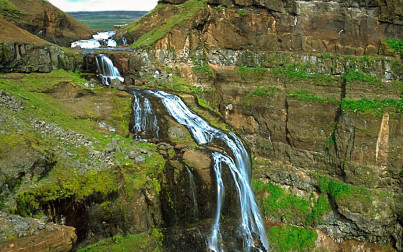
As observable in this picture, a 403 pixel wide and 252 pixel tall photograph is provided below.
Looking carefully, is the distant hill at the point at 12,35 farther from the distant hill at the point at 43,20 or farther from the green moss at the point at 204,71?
the green moss at the point at 204,71

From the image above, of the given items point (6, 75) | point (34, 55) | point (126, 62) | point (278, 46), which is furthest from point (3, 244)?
point (278, 46)

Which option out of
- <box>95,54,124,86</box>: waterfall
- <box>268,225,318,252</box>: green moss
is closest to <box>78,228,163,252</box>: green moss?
<box>268,225,318,252</box>: green moss

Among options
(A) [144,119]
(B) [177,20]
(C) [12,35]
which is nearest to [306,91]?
(B) [177,20]

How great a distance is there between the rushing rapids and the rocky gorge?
47cm

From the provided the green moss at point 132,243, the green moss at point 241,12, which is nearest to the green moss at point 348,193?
the green moss at point 132,243

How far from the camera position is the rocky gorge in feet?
40.7

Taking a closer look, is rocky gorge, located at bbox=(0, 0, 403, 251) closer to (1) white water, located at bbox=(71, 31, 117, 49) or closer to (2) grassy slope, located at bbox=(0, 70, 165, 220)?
(2) grassy slope, located at bbox=(0, 70, 165, 220)

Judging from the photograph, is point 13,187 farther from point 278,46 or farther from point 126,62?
point 278,46

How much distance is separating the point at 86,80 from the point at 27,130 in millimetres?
7274

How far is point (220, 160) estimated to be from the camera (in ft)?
51.3

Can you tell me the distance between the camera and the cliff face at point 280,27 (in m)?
22.9

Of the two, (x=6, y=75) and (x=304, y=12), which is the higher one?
(x=304, y=12)

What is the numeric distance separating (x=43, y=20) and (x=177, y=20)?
1099cm

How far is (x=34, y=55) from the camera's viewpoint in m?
18.9
